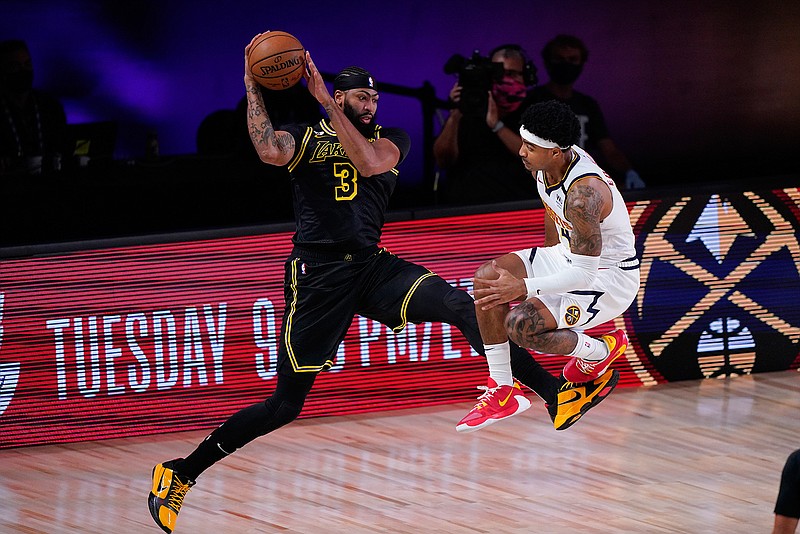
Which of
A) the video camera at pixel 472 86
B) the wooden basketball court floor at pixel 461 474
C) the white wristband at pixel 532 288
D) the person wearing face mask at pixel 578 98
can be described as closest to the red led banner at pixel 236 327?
the wooden basketball court floor at pixel 461 474

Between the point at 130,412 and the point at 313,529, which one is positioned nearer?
the point at 313,529

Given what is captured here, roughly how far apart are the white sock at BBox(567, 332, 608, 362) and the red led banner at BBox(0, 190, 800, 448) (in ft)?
6.61

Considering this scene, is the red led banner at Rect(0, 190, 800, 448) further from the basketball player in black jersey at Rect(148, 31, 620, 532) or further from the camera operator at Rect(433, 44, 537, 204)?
the basketball player in black jersey at Rect(148, 31, 620, 532)

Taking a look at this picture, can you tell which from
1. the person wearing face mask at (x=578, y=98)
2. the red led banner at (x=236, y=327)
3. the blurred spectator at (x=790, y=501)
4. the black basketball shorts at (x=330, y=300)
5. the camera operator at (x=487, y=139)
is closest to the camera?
the blurred spectator at (x=790, y=501)

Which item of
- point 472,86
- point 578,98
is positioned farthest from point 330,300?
point 578,98

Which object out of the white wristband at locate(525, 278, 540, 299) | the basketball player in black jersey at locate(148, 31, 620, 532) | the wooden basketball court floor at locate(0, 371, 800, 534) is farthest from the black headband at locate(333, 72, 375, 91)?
the wooden basketball court floor at locate(0, 371, 800, 534)

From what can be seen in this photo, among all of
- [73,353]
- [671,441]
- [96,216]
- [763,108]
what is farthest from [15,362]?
[763,108]

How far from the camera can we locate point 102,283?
7.84 metres

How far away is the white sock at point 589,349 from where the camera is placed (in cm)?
601

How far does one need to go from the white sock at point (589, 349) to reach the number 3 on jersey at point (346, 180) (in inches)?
49.5

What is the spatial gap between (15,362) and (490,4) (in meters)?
5.09

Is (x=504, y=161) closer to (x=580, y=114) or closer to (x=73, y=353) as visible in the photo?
(x=580, y=114)

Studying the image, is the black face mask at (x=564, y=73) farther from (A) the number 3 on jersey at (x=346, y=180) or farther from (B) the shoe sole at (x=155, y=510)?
(B) the shoe sole at (x=155, y=510)

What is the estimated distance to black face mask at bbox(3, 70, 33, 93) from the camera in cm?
921
